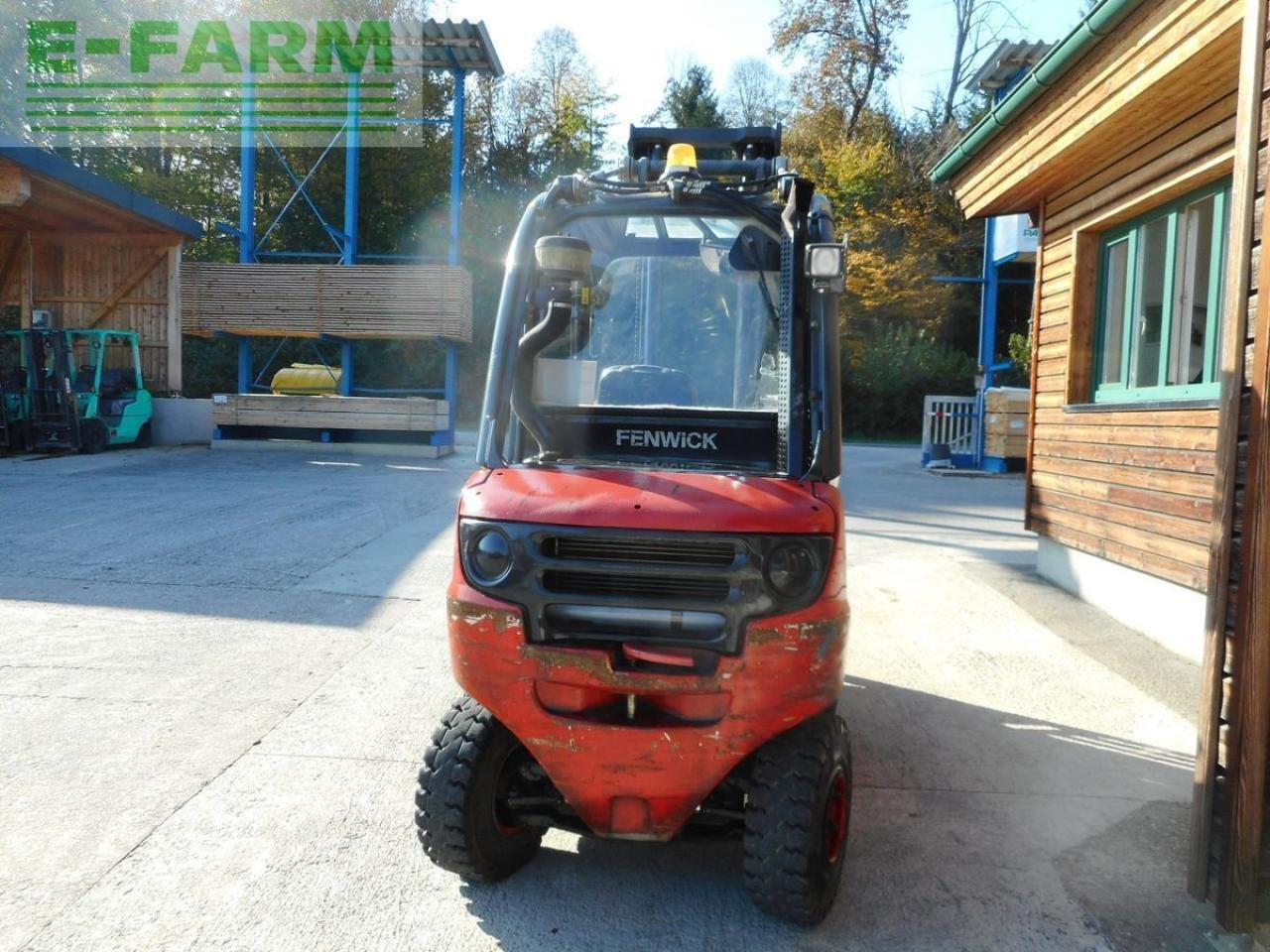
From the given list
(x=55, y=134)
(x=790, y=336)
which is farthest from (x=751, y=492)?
(x=55, y=134)

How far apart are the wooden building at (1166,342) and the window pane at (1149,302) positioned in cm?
1

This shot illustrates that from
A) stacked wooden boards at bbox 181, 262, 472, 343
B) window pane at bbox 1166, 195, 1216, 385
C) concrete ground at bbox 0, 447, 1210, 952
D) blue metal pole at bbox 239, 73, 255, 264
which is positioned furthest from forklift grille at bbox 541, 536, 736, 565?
blue metal pole at bbox 239, 73, 255, 264

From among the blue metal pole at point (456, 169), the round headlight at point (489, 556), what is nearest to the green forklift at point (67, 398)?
the blue metal pole at point (456, 169)

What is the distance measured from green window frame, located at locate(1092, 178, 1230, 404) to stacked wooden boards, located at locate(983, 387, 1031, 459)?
11.0 m

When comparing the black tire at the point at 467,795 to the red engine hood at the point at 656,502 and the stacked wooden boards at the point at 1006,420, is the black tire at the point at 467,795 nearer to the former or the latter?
the red engine hood at the point at 656,502

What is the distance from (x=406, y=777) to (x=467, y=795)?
3.83 feet

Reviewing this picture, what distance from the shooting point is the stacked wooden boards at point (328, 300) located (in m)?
19.6

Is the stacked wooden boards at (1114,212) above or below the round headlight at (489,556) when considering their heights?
above

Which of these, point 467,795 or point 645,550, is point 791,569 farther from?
point 467,795

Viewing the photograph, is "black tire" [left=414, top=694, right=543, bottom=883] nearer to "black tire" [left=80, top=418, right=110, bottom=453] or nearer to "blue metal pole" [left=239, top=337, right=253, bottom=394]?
"black tire" [left=80, top=418, right=110, bottom=453]

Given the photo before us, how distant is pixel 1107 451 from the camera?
7340mm

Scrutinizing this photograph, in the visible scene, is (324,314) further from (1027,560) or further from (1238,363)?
(1238,363)

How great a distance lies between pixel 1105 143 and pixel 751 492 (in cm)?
555

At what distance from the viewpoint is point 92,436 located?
56.1 ft
